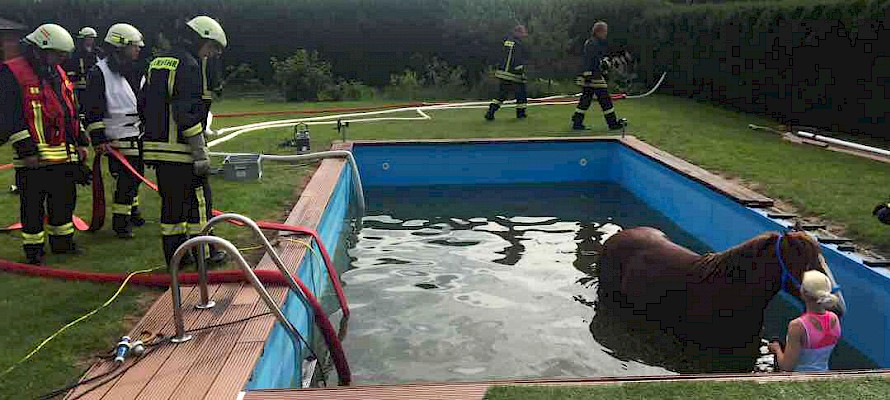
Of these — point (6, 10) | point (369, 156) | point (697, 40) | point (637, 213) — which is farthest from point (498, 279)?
point (6, 10)

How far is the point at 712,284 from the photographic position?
5.48 metres

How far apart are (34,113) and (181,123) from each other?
55.4 inches

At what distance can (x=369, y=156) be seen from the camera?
475 inches

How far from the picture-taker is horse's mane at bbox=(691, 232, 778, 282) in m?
5.19

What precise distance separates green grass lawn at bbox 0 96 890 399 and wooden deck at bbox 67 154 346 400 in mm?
287

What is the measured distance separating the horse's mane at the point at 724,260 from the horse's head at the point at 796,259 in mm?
142

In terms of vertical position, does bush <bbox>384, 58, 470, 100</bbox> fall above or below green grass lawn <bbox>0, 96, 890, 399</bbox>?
above

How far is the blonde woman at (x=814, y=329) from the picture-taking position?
14.5 feet

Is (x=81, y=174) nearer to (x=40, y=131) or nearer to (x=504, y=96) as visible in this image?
(x=40, y=131)

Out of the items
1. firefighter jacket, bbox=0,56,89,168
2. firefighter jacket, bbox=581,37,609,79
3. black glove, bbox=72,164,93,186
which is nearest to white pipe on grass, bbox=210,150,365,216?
black glove, bbox=72,164,93,186

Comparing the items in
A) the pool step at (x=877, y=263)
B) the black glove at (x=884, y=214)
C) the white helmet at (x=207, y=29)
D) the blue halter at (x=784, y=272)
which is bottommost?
the pool step at (x=877, y=263)

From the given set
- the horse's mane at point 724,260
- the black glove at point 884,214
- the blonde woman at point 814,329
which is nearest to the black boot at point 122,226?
the horse's mane at point 724,260

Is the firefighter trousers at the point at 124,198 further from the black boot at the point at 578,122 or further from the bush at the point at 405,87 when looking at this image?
the bush at the point at 405,87

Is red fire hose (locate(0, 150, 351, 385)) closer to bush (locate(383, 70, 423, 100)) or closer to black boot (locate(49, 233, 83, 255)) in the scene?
black boot (locate(49, 233, 83, 255))
